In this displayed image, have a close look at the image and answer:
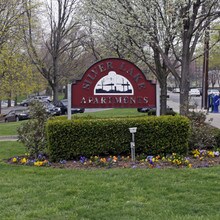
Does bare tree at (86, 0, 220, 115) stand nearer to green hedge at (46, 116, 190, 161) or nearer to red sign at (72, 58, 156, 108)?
red sign at (72, 58, 156, 108)

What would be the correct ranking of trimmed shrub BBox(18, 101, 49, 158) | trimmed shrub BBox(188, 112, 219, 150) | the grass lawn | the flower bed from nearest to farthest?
the grass lawn → the flower bed → trimmed shrub BBox(18, 101, 49, 158) → trimmed shrub BBox(188, 112, 219, 150)

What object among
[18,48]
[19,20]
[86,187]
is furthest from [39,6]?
[86,187]

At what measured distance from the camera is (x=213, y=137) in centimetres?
883

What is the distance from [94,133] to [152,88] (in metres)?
2.03

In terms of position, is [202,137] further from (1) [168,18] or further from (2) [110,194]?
(1) [168,18]

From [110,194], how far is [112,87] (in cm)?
406

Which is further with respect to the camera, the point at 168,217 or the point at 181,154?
the point at 181,154

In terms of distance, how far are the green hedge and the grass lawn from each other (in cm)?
97

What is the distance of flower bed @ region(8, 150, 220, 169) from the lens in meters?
7.05

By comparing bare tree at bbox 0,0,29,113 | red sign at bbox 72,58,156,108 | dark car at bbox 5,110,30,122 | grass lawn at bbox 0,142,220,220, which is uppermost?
bare tree at bbox 0,0,29,113

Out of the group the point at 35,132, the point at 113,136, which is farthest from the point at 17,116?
the point at 113,136

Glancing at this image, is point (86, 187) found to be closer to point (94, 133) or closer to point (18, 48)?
point (94, 133)

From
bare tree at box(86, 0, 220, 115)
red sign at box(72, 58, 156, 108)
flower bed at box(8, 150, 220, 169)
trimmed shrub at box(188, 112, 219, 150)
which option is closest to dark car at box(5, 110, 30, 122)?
bare tree at box(86, 0, 220, 115)

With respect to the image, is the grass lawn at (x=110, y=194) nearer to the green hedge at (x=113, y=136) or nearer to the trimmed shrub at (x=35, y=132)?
the green hedge at (x=113, y=136)
